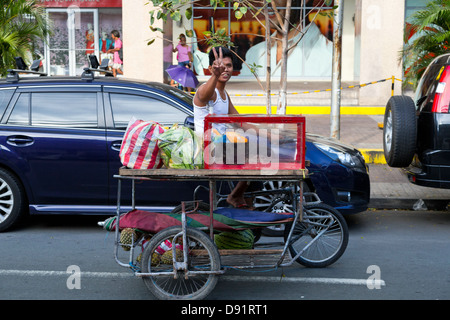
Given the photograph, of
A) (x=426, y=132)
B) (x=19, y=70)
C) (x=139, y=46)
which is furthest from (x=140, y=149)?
(x=139, y=46)

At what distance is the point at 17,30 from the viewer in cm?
1145

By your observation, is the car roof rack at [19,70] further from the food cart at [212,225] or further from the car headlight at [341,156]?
the car headlight at [341,156]

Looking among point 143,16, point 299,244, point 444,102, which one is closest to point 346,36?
point 143,16

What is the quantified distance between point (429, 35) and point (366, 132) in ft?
7.74

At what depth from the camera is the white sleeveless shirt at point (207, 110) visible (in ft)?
17.7

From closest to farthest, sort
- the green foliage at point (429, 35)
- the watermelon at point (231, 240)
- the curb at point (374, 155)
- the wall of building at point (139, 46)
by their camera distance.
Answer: the watermelon at point (231, 240)
the curb at point (374, 155)
the green foliage at point (429, 35)
the wall of building at point (139, 46)

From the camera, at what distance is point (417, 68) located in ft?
40.3

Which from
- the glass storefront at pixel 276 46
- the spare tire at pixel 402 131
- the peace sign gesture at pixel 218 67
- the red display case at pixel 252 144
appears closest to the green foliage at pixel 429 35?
the spare tire at pixel 402 131

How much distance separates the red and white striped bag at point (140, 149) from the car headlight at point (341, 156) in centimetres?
261

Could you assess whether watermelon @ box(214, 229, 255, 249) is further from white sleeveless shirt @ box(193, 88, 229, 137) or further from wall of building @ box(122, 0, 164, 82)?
Result: wall of building @ box(122, 0, 164, 82)

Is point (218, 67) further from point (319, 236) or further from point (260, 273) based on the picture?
point (260, 273)

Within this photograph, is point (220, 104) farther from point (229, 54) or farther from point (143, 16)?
point (143, 16)

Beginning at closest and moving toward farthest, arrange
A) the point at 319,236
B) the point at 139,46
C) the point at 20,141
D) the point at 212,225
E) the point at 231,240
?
the point at 212,225 < the point at 231,240 < the point at 319,236 < the point at 20,141 < the point at 139,46
